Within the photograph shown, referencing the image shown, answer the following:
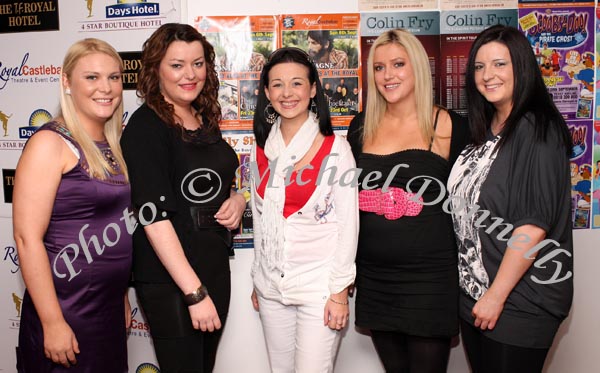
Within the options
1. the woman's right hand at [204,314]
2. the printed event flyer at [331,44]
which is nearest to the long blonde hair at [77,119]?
the woman's right hand at [204,314]

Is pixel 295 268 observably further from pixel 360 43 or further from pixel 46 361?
pixel 360 43

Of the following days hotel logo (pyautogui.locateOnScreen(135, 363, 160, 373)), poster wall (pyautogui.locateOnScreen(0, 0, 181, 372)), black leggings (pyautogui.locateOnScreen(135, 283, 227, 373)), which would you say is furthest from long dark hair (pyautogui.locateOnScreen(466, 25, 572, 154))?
days hotel logo (pyautogui.locateOnScreen(135, 363, 160, 373))

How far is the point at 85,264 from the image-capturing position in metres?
1.75

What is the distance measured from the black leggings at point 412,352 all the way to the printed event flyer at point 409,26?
4.10 feet

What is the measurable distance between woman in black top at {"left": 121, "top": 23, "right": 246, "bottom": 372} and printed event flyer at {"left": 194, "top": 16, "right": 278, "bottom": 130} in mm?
483

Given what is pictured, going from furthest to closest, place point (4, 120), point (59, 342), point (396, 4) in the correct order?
point (4, 120)
point (396, 4)
point (59, 342)

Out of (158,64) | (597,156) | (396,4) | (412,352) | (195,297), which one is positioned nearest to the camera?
(195,297)

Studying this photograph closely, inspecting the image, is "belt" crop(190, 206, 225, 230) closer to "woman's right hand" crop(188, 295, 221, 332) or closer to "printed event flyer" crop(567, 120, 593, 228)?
"woman's right hand" crop(188, 295, 221, 332)

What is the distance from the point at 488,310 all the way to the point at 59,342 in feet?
4.75

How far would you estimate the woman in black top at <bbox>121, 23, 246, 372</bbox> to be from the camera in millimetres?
1753

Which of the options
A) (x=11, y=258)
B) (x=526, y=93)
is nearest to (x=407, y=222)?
(x=526, y=93)

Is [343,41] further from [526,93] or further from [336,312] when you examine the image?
[336,312]

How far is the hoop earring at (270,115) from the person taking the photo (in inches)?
84.7

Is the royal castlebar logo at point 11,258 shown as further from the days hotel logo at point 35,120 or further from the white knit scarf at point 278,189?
the white knit scarf at point 278,189
